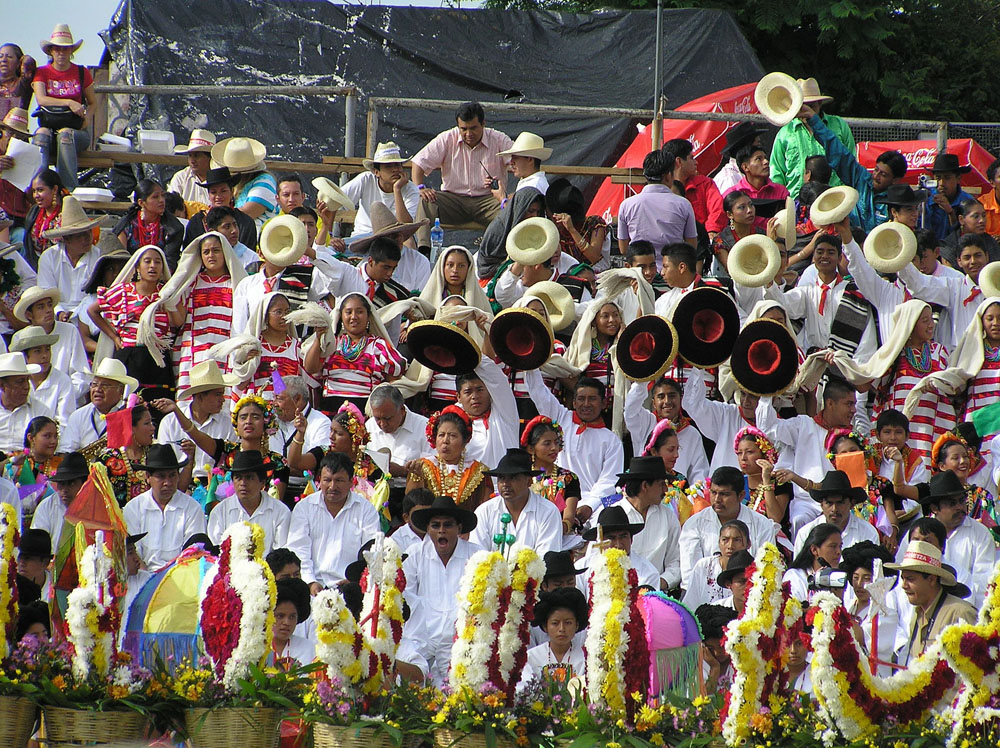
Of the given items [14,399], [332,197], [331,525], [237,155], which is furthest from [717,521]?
Result: [237,155]

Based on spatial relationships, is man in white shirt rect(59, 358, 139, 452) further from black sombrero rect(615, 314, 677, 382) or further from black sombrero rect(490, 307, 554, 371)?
black sombrero rect(615, 314, 677, 382)

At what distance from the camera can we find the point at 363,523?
893 centimetres

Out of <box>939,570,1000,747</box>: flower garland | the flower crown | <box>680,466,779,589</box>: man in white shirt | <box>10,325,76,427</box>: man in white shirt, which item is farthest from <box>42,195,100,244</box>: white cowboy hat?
<box>939,570,1000,747</box>: flower garland

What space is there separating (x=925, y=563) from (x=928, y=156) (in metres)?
7.51

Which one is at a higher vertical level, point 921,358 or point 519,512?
point 921,358

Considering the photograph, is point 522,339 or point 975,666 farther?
point 522,339

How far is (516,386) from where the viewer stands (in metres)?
10.1

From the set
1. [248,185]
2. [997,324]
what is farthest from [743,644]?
[248,185]

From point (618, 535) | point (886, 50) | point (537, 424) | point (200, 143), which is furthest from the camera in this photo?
point (886, 50)

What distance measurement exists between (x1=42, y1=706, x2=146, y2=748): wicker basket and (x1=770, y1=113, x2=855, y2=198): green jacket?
7899 millimetres

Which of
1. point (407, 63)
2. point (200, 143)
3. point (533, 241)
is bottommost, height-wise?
point (533, 241)

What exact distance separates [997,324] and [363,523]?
14.8 ft

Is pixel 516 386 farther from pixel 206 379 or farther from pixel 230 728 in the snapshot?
pixel 230 728

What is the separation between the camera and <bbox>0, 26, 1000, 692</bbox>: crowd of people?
862 centimetres
